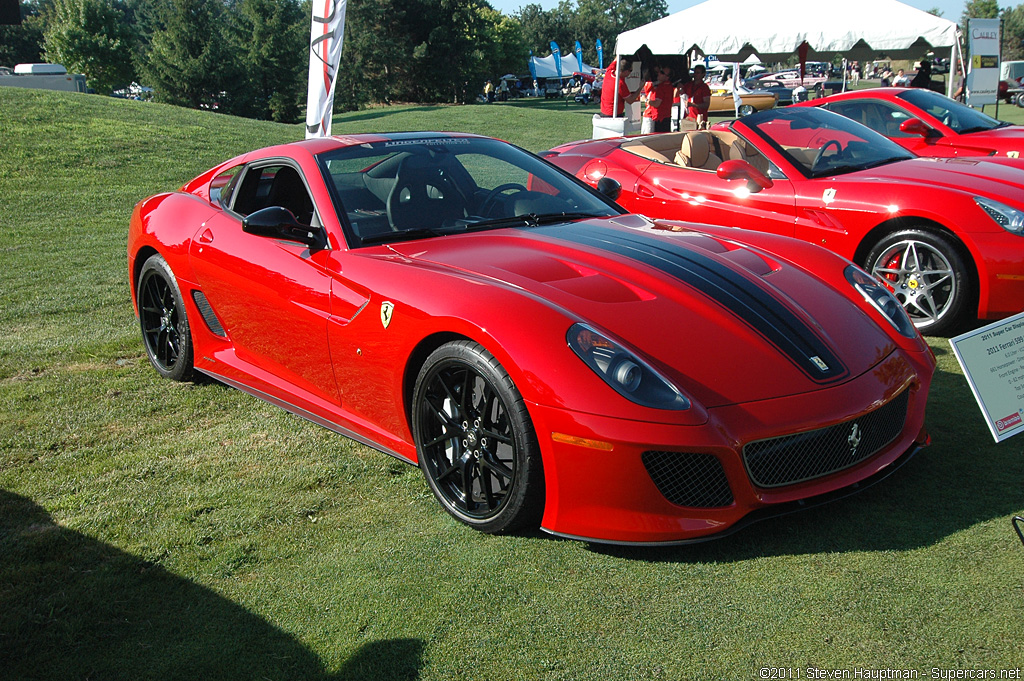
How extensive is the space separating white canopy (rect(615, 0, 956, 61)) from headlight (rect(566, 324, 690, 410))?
12803 mm

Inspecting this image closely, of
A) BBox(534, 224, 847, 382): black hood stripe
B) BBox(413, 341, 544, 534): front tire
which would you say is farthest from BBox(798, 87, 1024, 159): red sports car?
BBox(413, 341, 544, 534): front tire

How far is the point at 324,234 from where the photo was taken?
381 centimetres

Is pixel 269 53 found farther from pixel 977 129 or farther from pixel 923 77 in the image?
pixel 977 129

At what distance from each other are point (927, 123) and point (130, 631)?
28.1 feet

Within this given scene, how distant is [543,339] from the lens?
2871 mm

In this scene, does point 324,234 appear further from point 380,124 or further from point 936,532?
point 380,124

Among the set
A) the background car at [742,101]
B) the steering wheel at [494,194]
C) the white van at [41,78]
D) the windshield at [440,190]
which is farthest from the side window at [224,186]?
the background car at [742,101]

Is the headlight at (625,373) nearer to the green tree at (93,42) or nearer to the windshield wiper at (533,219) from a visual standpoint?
the windshield wiper at (533,219)

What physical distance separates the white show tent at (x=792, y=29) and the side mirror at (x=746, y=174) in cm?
995

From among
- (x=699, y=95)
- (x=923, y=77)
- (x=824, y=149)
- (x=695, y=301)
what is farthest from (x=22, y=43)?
(x=695, y=301)

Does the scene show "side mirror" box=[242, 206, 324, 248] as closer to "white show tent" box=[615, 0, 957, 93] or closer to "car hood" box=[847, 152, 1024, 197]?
"car hood" box=[847, 152, 1024, 197]

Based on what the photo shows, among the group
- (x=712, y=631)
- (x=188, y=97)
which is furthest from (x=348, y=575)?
(x=188, y=97)

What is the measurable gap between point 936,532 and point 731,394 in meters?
0.85

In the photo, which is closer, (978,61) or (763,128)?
(763,128)
